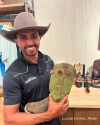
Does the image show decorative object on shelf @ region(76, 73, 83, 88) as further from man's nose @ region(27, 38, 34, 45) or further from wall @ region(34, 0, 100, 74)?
man's nose @ region(27, 38, 34, 45)

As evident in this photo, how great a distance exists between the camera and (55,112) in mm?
637

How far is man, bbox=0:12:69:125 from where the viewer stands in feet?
2.03

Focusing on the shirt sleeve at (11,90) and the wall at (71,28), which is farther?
the wall at (71,28)

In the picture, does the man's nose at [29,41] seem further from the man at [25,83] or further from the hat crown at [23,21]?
the hat crown at [23,21]

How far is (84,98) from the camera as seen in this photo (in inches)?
44.2

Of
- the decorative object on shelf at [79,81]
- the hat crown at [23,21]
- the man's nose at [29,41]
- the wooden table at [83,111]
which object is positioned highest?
the hat crown at [23,21]

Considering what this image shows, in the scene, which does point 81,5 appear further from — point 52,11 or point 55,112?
point 55,112

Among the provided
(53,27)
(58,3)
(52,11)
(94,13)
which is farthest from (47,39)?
(94,13)

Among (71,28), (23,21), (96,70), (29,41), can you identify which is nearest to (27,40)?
(29,41)

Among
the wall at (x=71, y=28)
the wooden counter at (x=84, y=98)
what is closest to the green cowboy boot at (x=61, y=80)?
the wooden counter at (x=84, y=98)

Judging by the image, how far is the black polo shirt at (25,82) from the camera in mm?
620

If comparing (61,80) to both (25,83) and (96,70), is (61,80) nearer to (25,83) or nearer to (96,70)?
(25,83)

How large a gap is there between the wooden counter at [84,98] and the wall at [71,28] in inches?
19.2

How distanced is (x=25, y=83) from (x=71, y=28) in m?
1.21
